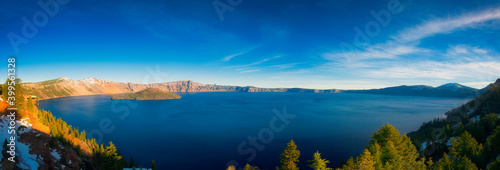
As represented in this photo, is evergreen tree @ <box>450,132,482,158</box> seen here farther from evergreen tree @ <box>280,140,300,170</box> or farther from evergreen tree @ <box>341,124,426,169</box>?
evergreen tree @ <box>280,140,300,170</box>

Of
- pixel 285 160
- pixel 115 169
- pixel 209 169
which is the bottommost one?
pixel 209 169

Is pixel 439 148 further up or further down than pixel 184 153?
further up

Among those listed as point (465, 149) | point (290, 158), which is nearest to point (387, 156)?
point (290, 158)

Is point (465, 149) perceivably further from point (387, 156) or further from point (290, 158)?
point (290, 158)

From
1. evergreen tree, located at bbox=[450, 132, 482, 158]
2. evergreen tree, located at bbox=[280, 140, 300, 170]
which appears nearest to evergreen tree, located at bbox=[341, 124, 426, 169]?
evergreen tree, located at bbox=[280, 140, 300, 170]

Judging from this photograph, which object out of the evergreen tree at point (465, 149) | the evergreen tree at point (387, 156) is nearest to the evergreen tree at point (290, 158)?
the evergreen tree at point (387, 156)

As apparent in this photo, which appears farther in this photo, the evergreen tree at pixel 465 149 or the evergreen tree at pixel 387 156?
the evergreen tree at pixel 465 149

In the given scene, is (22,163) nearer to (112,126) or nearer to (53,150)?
(53,150)

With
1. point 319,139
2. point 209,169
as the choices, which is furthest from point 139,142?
point 319,139

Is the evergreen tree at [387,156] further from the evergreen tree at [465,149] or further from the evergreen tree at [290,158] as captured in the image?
the evergreen tree at [465,149]

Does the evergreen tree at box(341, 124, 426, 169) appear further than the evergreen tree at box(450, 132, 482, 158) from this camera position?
No

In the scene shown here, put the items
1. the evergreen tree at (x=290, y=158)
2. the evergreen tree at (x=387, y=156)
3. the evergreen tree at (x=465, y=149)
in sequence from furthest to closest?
the evergreen tree at (x=465, y=149) < the evergreen tree at (x=290, y=158) < the evergreen tree at (x=387, y=156)
